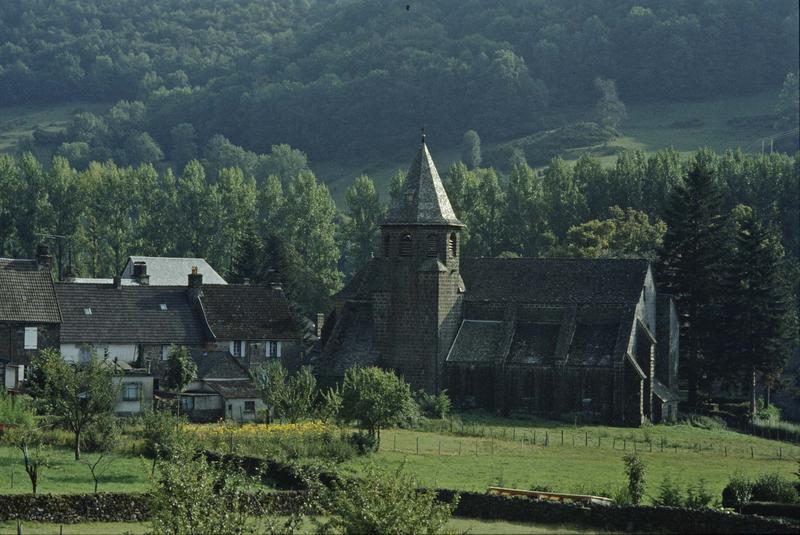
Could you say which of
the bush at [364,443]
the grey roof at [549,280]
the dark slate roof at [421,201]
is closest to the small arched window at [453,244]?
the dark slate roof at [421,201]

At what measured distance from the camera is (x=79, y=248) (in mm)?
120500

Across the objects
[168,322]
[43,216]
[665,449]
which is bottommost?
[665,449]

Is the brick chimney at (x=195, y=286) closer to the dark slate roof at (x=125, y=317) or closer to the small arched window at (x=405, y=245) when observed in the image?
the dark slate roof at (x=125, y=317)

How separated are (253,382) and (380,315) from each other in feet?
32.2

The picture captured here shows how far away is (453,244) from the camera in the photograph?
277 ft

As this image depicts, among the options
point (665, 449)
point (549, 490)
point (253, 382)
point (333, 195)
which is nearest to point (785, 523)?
point (549, 490)

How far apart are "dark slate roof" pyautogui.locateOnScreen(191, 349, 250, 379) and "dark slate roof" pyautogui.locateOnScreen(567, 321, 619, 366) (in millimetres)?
17320

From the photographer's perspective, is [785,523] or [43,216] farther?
[43,216]

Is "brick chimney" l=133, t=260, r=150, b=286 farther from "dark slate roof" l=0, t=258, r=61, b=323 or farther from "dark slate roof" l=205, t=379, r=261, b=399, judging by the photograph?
"dark slate roof" l=205, t=379, r=261, b=399

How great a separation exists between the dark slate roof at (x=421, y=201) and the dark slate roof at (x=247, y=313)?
904 centimetres

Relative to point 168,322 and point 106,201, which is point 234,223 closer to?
point 106,201

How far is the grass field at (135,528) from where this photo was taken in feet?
145

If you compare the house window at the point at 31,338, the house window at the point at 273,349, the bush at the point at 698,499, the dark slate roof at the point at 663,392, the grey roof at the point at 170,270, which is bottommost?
the bush at the point at 698,499

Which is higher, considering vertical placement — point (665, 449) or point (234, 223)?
point (234, 223)
